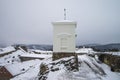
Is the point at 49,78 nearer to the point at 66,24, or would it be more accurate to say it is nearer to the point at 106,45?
the point at 66,24

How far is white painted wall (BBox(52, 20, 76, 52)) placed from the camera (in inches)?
642

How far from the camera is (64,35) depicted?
53.6 ft

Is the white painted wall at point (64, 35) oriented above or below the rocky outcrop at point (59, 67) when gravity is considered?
above

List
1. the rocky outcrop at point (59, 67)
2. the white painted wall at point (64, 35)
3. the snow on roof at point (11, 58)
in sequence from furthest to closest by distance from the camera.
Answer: the snow on roof at point (11, 58), the white painted wall at point (64, 35), the rocky outcrop at point (59, 67)

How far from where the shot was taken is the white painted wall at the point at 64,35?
16312 millimetres

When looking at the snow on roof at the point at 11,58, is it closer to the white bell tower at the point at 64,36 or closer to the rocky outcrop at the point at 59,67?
the white bell tower at the point at 64,36

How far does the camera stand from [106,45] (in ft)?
289

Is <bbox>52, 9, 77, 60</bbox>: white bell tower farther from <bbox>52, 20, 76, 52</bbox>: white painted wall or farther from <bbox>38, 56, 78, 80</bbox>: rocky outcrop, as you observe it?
<bbox>38, 56, 78, 80</bbox>: rocky outcrop

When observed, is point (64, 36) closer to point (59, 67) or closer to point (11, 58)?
point (59, 67)

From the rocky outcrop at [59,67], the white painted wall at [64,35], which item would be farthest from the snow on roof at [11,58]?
the rocky outcrop at [59,67]

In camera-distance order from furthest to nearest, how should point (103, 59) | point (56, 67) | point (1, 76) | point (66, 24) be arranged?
point (1, 76)
point (103, 59)
point (66, 24)
point (56, 67)

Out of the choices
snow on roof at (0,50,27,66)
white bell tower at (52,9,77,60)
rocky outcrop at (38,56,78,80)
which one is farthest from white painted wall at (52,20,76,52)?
snow on roof at (0,50,27,66)

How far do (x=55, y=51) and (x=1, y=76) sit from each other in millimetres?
16432

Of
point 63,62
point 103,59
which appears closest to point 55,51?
point 63,62
